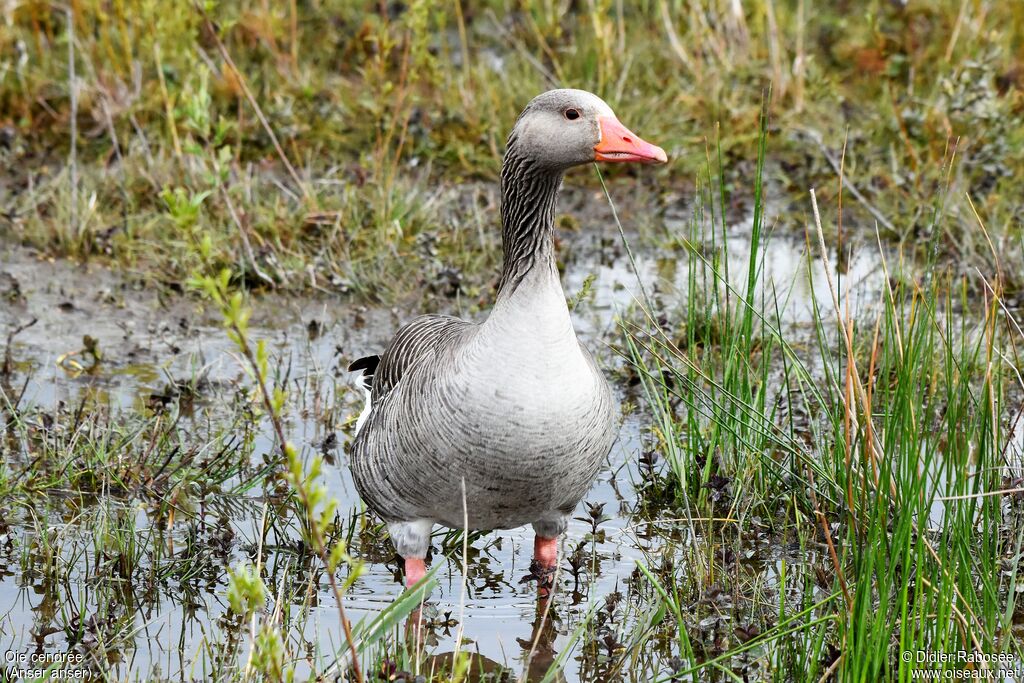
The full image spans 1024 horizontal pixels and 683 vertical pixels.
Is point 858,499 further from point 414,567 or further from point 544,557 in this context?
point 414,567

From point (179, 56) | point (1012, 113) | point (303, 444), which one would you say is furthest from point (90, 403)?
point (1012, 113)

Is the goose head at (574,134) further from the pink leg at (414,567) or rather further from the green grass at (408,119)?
the green grass at (408,119)

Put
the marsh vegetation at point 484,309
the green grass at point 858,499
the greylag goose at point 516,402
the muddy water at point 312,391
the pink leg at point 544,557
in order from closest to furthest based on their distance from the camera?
the green grass at point 858,499
the marsh vegetation at point 484,309
the greylag goose at point 516,402
the muddy water at point 312,391
the pink leg at point 544,557

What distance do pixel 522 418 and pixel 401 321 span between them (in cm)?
305

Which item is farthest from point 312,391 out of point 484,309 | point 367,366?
point 484,309

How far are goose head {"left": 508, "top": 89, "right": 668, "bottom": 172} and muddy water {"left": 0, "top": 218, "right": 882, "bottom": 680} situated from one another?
26.9 inches

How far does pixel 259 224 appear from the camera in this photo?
6.99m

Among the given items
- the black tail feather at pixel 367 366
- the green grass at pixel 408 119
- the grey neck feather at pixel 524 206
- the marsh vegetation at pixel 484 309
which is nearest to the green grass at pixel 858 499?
the marsh vegetation at pixel 484 309

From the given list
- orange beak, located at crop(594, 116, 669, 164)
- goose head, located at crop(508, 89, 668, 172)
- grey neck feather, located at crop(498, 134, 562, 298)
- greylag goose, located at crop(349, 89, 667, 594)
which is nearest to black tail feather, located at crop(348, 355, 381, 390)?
greylag goose, located at crop(349, 89, 667, 594)

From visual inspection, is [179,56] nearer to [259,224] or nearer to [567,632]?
[259,224]

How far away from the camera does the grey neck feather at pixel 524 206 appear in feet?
13.2

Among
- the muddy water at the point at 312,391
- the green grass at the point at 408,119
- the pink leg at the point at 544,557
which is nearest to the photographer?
the muddy water at the point at 312,391

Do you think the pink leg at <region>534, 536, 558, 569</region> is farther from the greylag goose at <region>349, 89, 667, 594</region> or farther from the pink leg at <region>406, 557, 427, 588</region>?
the pink leg at <region>406, 557, 427, 588</region>

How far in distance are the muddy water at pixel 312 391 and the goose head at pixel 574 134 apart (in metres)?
0.68
